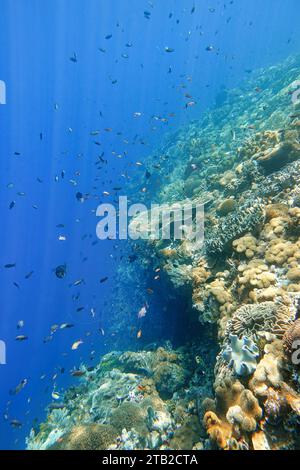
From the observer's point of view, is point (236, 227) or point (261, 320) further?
point (236, 227)

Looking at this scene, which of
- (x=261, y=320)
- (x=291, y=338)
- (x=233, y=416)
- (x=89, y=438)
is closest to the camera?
(x=291, y=338)

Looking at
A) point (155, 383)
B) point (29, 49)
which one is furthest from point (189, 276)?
point (29, 49)

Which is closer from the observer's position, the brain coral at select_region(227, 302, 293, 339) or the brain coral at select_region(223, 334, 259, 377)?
the brain coral at select_region(223, 334, 259, 377)

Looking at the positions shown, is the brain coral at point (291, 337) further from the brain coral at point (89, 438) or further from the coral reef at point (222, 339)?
the brain coral at point (89, 438)

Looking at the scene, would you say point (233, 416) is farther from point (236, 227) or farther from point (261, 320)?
point (236, 227)

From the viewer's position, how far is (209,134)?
2222 cm

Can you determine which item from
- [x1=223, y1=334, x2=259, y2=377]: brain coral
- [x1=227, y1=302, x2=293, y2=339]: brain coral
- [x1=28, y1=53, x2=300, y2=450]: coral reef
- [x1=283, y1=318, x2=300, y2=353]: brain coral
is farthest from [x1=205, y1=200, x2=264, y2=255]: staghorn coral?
[x1=283, y1=318, x2=300, y2=353]: brain coral

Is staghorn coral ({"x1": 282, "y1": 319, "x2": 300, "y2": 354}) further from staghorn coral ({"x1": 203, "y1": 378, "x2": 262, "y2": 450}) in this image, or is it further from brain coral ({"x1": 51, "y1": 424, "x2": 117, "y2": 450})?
brain coral ({"x1": 51, "y1": 424, "x2": 117, "y2": 450})

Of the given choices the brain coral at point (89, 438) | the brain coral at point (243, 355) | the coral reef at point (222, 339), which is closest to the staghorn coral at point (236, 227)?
the coral reef at point (222, 339)

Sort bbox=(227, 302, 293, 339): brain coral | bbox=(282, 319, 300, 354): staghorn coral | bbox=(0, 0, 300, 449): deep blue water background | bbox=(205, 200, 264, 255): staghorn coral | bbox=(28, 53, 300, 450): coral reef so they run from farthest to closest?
bbox=(0, 0, 300, 449): deep blue water background
bbox=(205, 200, 264, 255): staghorn coral
bbox=(227, 302, 293, 339): brain coral
bbox=(28, 53, 300, 450): coral reef
bbox=(282, 319, 300, 354): staghorn coral

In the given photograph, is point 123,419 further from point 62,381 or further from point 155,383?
point 62,381

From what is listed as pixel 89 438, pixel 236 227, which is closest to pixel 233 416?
pixel 89 438

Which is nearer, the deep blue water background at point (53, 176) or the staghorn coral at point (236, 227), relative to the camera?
the staghorn coral at point (236, 227)

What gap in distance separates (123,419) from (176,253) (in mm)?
4914
